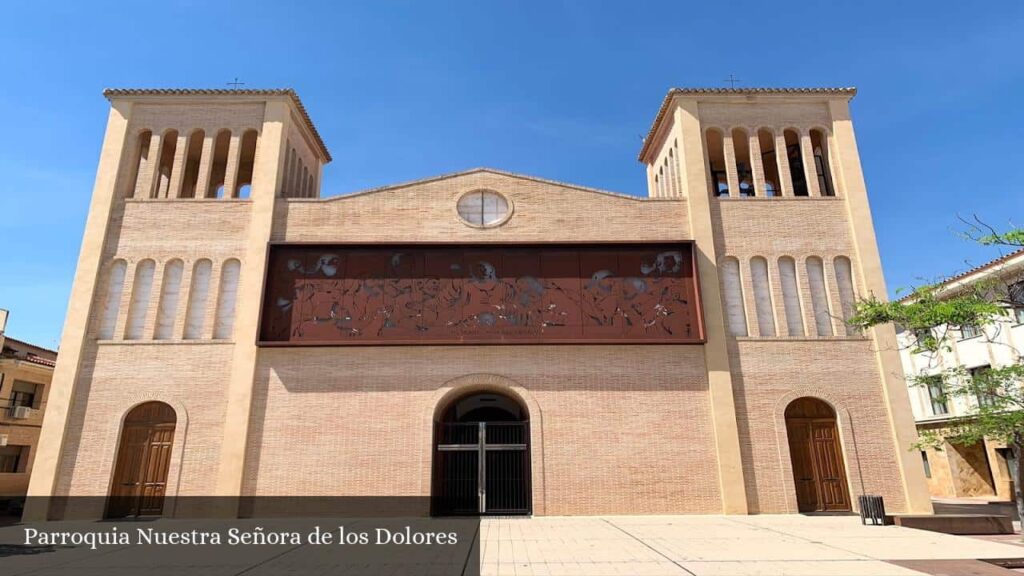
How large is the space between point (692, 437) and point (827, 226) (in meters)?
7.23

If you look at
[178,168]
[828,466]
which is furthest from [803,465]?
[178,168]

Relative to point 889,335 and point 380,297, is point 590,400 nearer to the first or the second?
point 380,297

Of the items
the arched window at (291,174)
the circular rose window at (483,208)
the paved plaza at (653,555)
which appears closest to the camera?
the paved plaza at (653,555)

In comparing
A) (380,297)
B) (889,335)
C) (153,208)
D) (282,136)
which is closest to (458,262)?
(380,297)

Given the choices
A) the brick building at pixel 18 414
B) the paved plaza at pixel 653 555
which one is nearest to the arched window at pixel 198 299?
the paved plaza at pixel 653 555

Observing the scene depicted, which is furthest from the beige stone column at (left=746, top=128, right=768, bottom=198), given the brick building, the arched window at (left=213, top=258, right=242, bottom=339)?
the brick building

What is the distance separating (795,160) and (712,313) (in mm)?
6748

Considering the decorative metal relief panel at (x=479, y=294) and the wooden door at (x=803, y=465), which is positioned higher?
the decorative metal relief panel at (x=479, y=294)

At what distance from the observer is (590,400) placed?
1453 cm

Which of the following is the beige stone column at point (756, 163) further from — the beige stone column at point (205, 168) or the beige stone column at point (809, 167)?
the beige stone column at point (205, 168)

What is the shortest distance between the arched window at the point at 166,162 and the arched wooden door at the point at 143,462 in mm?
6684

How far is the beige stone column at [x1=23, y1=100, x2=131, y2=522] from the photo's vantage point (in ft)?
45.8

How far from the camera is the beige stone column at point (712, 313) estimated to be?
13992mm

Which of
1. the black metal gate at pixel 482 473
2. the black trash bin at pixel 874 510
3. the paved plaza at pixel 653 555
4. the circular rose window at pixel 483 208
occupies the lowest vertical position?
the paved plaza at pixel 653 555
